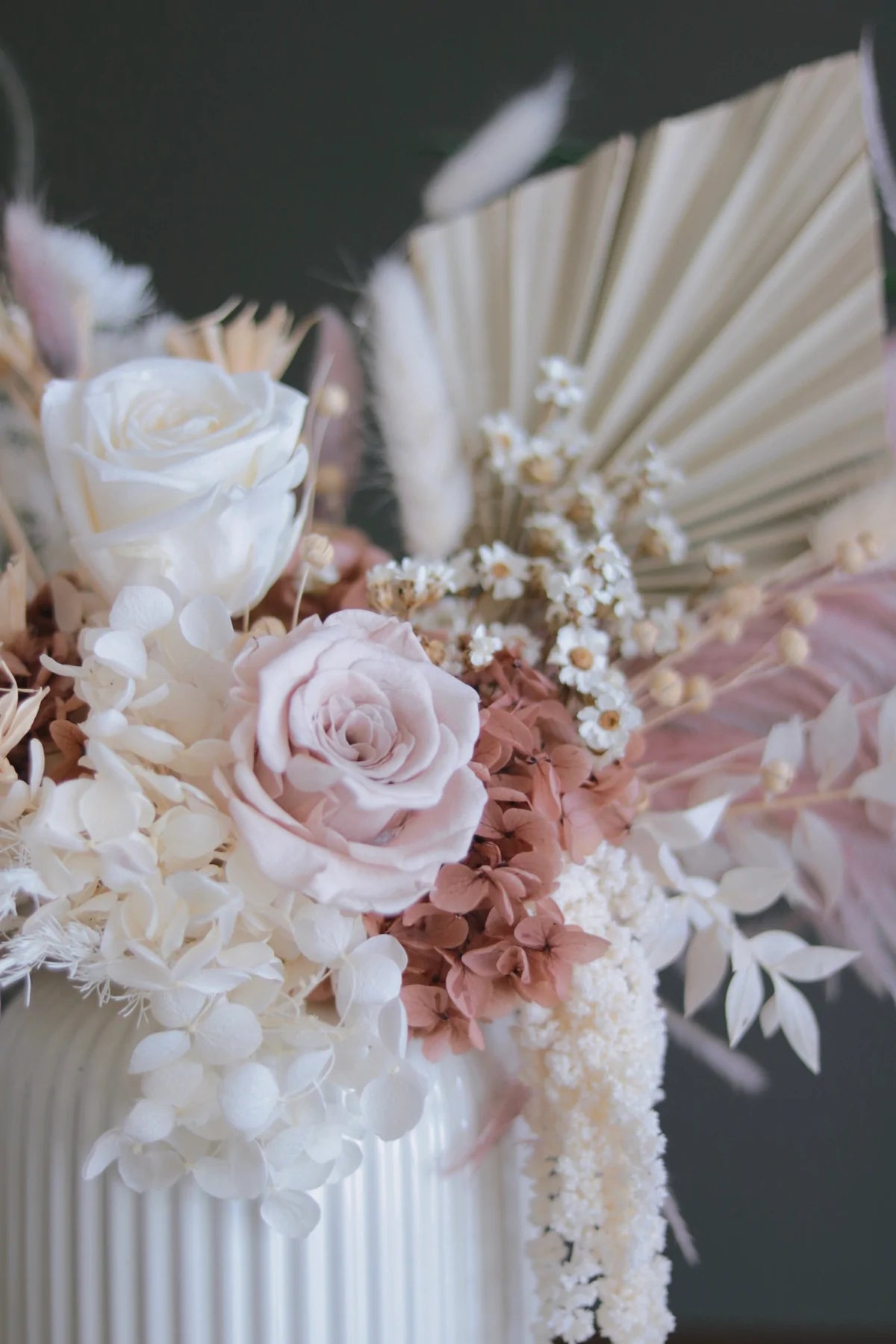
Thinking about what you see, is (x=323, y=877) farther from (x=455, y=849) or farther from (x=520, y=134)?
(x=520, y=134)

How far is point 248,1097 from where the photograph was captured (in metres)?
0.37

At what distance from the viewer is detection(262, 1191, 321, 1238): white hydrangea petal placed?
1.28 feet

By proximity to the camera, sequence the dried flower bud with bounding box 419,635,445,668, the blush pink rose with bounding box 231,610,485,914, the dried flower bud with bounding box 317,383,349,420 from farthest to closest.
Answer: the dried flower bud with bounding box 317,383,349,420
the dried flower bud with bounding box 419,635,445,668
the blush pink rose with bounding box 231,610,485,914

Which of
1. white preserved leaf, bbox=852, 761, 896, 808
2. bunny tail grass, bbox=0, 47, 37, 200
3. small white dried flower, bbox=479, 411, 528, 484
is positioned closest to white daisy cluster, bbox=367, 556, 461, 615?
small white dried flower, bbox=479, 411, 528, 484

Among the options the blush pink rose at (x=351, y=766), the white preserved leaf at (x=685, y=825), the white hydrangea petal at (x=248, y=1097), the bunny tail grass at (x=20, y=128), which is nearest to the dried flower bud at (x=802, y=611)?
the white preserved leaf at (x=685, y=825)

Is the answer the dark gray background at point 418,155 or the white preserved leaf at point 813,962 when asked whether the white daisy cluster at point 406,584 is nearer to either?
the white preserved leaf at point 813,962

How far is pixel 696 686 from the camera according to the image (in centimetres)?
55

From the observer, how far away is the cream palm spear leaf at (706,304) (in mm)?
605

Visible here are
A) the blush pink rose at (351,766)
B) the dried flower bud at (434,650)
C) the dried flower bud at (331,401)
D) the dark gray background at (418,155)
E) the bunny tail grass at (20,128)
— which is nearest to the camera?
the blush pink rose at (351,766)

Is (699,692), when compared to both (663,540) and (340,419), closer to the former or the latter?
(663,540)

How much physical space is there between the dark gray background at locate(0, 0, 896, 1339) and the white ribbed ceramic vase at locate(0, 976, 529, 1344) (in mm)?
462

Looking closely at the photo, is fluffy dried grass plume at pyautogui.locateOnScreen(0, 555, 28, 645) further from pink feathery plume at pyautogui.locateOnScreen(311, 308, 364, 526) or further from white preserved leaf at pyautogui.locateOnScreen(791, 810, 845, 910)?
white preserved leaf at pyautogui.locateOnScreen(791, 810, 845, 910)

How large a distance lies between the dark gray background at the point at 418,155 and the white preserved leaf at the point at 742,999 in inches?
16.1

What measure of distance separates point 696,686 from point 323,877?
256mm
